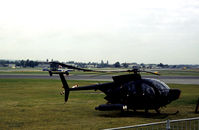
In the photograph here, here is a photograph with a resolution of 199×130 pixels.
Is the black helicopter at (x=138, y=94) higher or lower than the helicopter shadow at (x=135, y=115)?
higher

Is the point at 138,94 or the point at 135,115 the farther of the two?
the point at 135,115

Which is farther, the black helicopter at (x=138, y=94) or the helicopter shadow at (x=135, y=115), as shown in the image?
the helicopter shadow at (x=135, y=115)

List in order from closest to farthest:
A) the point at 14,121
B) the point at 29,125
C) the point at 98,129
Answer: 1. the point at 98,129
2. the point at 29,125
3. the point at 14,121

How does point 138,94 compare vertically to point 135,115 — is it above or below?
above

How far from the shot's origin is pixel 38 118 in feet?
54.1

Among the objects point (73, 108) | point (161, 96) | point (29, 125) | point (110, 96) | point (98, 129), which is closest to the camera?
point (98, 129)

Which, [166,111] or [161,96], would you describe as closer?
[161,96]

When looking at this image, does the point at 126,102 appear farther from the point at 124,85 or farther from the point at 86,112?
the point at 86,112

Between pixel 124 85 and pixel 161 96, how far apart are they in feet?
7.96

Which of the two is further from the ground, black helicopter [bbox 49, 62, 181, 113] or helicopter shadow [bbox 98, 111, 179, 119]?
black helicopter [bbox 49, 62, 181, 113]

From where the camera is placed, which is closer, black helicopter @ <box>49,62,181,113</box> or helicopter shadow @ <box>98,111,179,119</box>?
black helicopter @ <box>49,62,181,113</box>

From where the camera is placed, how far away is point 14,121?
51.1 feet

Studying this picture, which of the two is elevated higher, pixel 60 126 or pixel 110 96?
pixel 110 96

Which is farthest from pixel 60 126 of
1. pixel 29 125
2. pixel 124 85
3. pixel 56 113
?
pixel 124 85
